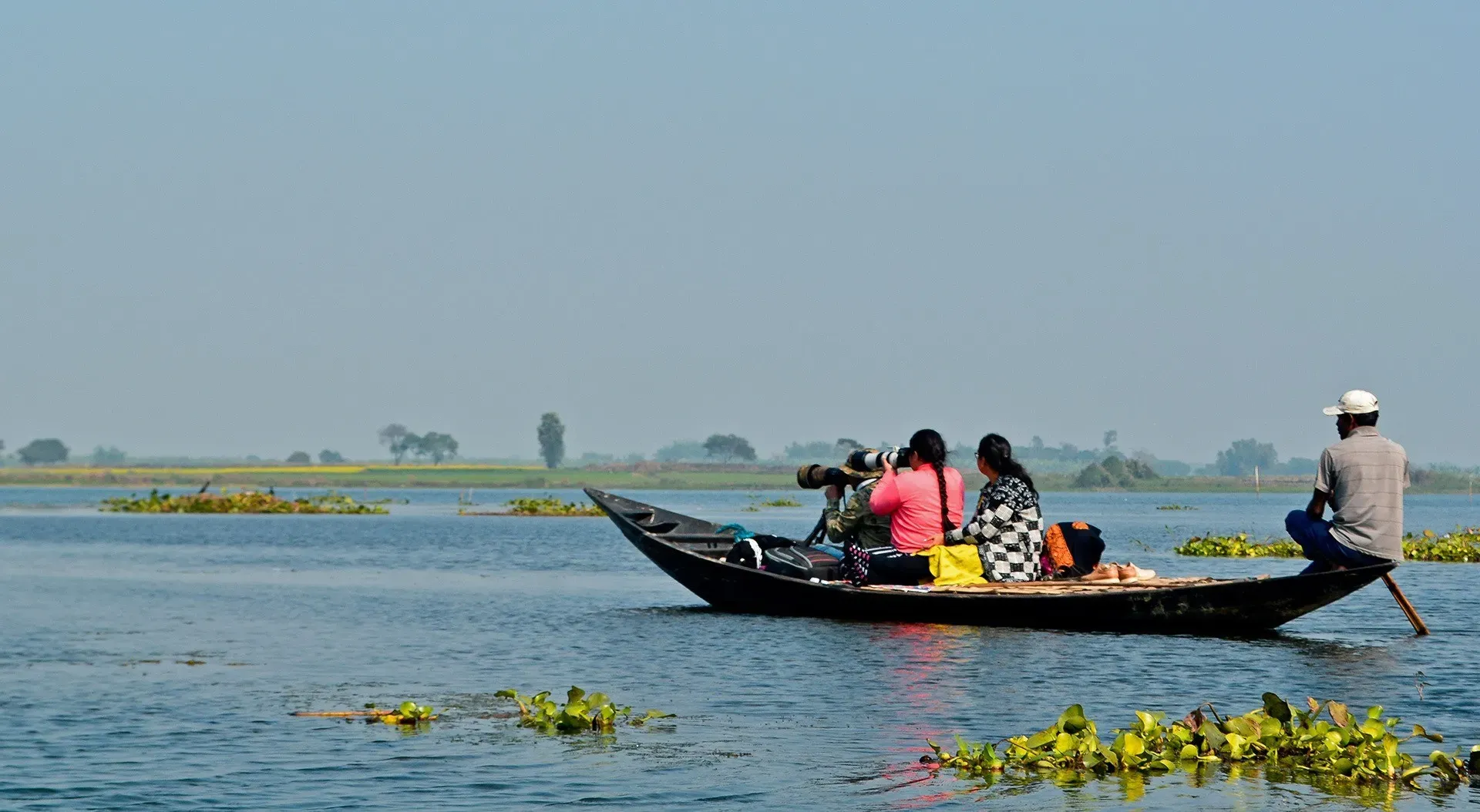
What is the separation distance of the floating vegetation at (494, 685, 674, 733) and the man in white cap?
6.81 meters

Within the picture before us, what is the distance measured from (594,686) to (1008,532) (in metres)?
5.36

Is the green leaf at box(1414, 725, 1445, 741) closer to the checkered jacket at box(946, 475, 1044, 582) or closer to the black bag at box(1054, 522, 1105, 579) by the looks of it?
the checkered jacket at box(946, 475, 1044, 582)

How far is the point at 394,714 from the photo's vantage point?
12688 mm

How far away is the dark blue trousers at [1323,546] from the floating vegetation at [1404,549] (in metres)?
19.3

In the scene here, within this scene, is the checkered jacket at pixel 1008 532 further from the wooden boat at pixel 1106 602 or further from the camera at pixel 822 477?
the camera at pixel 822 477

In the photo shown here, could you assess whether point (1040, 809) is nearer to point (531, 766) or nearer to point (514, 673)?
point (531, 766)

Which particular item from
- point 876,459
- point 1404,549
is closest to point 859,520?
point 876,459

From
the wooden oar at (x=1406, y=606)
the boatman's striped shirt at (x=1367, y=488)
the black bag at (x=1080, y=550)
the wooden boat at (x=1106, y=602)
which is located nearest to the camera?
the boatman's striped shirt at (x=1367, y=488)

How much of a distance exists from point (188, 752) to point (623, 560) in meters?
26.6

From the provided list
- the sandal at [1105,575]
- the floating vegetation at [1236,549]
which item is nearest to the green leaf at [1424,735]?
the sandal at [1105,575]

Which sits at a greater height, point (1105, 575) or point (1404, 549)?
point (1105, 575)

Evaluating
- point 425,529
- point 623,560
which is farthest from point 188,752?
point 425,529

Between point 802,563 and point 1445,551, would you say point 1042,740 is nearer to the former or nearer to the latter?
point 802,563

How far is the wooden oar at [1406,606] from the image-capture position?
16.3 metres
